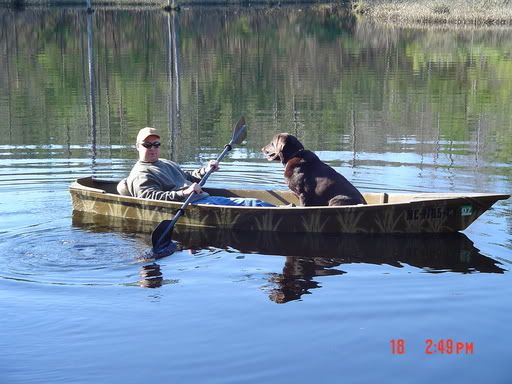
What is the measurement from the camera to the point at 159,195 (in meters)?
11.3

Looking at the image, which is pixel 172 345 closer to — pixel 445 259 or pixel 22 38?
pixel 445 259

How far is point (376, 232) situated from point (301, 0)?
188 ft

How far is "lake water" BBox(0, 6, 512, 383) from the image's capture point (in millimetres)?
7273

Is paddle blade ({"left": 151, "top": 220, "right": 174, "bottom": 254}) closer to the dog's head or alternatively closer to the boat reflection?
the boat reflection

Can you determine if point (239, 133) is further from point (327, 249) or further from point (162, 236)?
point (327, 249)

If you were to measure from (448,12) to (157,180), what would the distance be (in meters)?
40.1

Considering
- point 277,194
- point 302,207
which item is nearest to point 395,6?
point 277,194

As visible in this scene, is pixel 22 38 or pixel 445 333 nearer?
pixel 445 333

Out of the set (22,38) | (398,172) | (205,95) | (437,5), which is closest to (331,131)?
(398,172)

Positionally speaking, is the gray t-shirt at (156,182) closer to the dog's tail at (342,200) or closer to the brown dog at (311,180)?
the brown dog at (311,180)

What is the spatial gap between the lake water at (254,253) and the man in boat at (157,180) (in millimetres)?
504

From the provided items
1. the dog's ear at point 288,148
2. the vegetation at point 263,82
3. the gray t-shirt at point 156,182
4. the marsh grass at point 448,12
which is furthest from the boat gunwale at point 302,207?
the marsh grass at point 448,12

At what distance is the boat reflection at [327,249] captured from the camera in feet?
31.6

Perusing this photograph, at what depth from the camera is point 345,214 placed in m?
10.7
